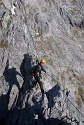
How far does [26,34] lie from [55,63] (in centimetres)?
632

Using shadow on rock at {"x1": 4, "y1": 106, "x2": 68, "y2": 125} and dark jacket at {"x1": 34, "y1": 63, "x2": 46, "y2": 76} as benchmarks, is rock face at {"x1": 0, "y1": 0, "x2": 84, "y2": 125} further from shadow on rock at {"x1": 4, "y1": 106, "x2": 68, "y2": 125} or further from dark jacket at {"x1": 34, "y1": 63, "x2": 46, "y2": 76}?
dark jacket at {"x1": 34, "y1": 63, "x2": 46, "y2": 76}

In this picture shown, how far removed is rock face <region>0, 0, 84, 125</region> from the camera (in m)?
36.3

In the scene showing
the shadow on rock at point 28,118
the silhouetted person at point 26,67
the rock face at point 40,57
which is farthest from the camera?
the silhouetted person at point 26,67

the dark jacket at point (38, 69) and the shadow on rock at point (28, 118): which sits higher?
the dark jacket at point (38, 69)

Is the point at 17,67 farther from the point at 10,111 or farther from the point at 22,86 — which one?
the point at 10,111

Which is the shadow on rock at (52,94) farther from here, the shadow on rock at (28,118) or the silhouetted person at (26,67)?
the silhouetted person at (26,67)

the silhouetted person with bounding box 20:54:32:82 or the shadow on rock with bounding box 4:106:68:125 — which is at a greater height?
the silhouetted person with bounding box 20:54:32:82

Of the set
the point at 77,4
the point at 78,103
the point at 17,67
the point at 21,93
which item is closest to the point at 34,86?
the point at 21,93

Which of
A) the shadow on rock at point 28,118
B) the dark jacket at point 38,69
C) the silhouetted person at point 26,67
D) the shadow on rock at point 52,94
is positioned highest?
the silhouetted person at point 26,67

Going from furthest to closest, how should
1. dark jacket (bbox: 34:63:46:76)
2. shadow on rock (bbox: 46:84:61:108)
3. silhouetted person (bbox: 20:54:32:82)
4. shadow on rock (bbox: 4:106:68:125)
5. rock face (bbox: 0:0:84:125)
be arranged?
silhouetted person (bbox: 20:54:32:82), dark jacket (bbox: 34:63:46:76), rock face (bbox: 0:0:84:125), shadow on rock (bbox: 46:84:61:108), shadow on rock (bbox: 4:106:68:125)

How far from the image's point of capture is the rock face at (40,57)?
36.3m

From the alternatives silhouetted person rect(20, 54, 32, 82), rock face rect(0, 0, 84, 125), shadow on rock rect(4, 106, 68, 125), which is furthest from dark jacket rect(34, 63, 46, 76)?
shadow on rock rect(4, 106, 68, 125)

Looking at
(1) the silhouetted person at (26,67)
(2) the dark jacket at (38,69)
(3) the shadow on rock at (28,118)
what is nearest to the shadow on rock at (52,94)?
(3) the shadow on rock at (28,118)

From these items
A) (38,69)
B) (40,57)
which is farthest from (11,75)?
(40,57)
